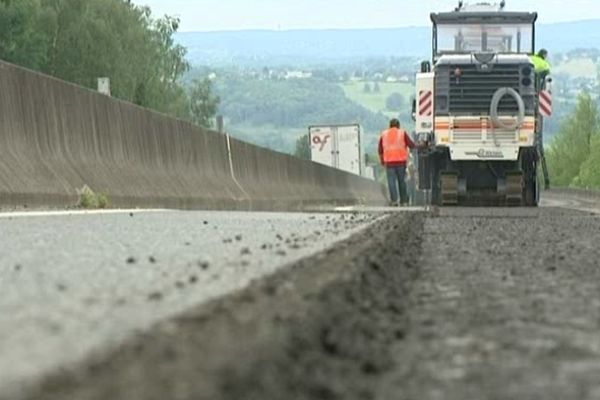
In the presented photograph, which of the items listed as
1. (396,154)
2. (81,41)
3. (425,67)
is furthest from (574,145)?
(425,67)

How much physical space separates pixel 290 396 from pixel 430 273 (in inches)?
176

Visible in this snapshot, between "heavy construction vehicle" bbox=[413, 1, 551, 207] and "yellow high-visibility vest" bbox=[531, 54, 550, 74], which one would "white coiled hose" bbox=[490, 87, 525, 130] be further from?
"yellow high-visibility vest" bbox=[531, 54, 550, 74]

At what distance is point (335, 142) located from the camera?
80688 millimetres

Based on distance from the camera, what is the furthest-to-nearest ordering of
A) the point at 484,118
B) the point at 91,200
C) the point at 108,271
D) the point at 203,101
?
the point at 203,101 < the point at 484,118 < the point at 91,200 < the point at 108,271

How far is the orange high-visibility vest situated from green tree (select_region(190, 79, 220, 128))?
103 m

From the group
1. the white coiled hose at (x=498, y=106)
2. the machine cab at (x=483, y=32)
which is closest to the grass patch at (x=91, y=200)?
Answer: the white coiled hose at (x=498, y=106)

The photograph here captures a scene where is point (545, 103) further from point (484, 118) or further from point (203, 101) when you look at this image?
point (203, 101)

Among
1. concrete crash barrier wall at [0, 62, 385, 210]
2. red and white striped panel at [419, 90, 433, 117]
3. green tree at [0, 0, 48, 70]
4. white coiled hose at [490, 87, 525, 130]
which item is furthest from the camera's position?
green tree at [0, 0, 48, 70]

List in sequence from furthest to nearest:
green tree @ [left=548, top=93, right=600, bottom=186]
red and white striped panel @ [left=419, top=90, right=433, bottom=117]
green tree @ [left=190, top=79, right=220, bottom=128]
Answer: green tree @ [left=548, top=93, right=600, bottom=186], green tree @ [left=190, top=79, right=220, bottom=128], red and white striped panel @ [left=419, top=90, right=433, bottom=117]

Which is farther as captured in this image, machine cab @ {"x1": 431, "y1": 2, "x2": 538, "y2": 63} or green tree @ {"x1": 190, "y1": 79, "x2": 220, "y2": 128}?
green tree @ {"x1": 190, "y1": 79, "x2": 220, "y2": 128}

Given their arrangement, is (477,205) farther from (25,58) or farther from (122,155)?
(25,58)

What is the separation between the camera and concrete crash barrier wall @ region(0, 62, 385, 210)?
16.7 metres

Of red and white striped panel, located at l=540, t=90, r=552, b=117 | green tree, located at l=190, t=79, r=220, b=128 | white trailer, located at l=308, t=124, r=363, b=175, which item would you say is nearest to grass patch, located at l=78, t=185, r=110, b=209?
red and white striped panel, located at l=540, t=90, r=552, b=117

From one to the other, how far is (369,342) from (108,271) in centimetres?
257
